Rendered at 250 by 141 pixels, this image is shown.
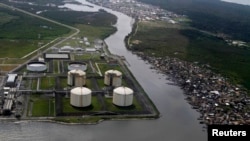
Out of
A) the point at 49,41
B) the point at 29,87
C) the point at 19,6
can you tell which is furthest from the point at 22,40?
the point at 19,6

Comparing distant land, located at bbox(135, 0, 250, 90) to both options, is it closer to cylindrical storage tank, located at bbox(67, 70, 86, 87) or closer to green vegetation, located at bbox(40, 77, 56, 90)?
cylindrical storage tank, located at bbox(67, 70, 86, 87)

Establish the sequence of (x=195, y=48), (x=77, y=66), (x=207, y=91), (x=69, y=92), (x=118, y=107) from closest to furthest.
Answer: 1. (x=118, y=107)
2. (x=69, y=92)
3. (x=207, y=91)
4. (x=77, y=66)
5. (x=195, y=48)

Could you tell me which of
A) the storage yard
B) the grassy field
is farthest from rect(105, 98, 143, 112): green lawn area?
the grassy field

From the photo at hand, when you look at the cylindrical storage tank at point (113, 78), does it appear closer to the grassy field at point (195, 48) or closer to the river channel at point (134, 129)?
the river channel at point (134, 129)

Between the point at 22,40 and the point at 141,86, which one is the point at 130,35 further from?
the point at 141,86

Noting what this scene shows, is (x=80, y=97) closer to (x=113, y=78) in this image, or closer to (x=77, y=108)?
(x=77, y=108)

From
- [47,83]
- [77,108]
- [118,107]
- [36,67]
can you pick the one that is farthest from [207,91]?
[36,67]
